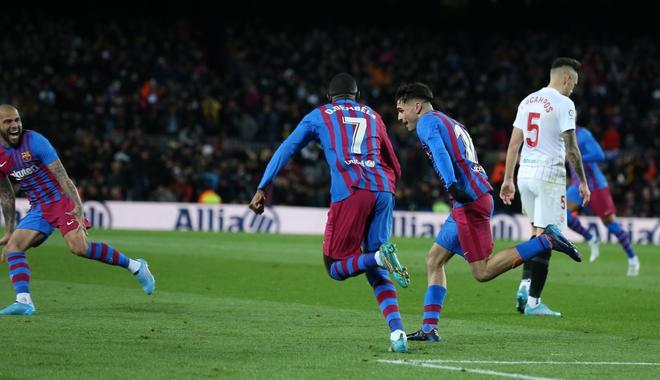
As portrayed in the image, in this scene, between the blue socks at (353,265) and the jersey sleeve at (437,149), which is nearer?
the blue socks at (353,265)

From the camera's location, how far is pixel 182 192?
94.8 ft

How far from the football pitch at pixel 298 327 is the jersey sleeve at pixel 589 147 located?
5.89 feet

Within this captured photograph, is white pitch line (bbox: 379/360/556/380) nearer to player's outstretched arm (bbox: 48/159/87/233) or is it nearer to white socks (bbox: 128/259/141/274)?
player's outstretched arm (bbox: 48/159/87/233)

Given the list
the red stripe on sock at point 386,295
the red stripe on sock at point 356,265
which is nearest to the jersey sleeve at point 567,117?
the red stripe on sock at point 386,295

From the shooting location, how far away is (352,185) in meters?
8.71

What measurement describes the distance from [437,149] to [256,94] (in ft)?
77.3

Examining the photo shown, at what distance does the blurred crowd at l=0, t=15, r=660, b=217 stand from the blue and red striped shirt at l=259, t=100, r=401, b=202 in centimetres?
1959

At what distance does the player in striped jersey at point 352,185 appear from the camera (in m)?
8.60

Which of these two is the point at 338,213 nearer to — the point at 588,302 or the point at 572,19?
the point at 588,302

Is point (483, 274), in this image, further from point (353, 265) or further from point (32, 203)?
point (32, 203)

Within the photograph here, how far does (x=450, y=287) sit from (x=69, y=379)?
844 cm

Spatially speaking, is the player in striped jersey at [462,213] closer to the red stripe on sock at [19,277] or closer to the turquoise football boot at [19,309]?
the turquoise football boot at [19,309]

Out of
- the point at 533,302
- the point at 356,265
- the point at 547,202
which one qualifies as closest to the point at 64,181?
the point at 356,265

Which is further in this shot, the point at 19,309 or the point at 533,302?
the point at 533,302
